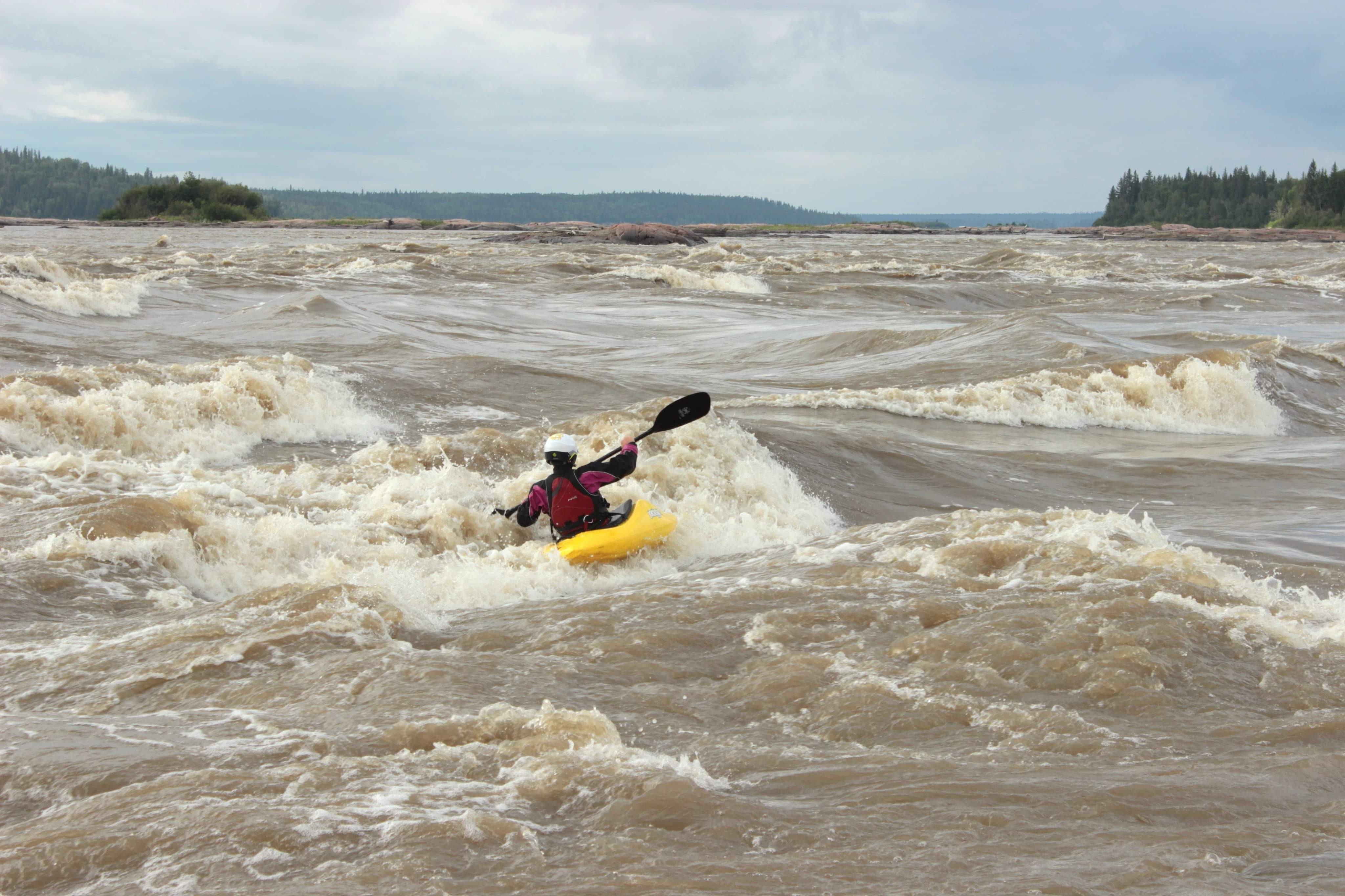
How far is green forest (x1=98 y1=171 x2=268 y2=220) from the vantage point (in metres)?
75.8

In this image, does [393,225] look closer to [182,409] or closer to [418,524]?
[182,409]

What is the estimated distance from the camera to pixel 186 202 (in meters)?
77.2

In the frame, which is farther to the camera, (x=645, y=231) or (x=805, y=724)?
(x=645, y=231)

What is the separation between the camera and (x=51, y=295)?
17047 millimetres

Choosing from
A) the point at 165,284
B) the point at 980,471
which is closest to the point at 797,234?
the point at 165,284

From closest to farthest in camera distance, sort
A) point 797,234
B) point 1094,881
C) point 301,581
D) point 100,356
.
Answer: point 1094,881
point 301,581
point 100,356
point 797,234

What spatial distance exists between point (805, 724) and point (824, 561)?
2376 mm

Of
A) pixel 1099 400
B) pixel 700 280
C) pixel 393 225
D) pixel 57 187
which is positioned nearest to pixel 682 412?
pixel 1099 400

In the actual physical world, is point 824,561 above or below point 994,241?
below

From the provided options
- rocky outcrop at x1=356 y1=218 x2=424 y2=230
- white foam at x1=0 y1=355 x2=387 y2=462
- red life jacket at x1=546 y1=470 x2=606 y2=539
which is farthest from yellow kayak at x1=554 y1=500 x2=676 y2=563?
rocky outcrop at x1=356 y1=218 x2=424 y2=230

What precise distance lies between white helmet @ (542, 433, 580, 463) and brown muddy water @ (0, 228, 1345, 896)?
0.64 metres

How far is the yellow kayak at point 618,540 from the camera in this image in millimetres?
6906

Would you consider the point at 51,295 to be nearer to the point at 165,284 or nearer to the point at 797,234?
the point at 165,284

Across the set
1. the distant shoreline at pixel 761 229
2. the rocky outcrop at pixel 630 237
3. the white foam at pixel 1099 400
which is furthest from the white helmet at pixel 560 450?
the distant shoreline at pixel 761 229
